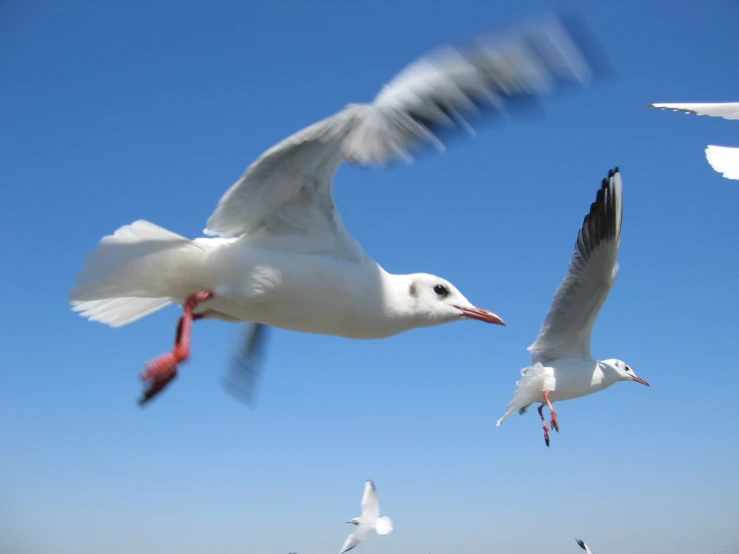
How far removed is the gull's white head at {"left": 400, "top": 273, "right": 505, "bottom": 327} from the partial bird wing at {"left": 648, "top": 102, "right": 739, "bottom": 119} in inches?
53.0

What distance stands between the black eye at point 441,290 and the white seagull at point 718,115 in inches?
52.8

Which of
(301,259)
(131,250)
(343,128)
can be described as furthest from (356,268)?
(131,250)

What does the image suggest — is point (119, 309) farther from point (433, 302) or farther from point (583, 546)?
point (583, 546)

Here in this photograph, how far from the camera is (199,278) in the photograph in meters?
3.17

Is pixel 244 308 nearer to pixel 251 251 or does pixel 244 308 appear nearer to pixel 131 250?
pixel 251 251

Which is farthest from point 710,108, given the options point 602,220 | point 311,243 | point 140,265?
point 602,220

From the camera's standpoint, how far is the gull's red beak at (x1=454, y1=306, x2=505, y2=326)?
371 centimetres

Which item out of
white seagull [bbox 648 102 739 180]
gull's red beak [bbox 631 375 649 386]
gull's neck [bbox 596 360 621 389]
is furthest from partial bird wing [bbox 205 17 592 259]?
gull's red beak [bbox 631 375 649 386]

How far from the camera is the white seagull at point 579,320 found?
769 centimetres

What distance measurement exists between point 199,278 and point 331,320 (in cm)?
62

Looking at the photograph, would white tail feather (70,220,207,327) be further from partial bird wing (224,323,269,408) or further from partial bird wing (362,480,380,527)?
partial bird wing (362,480,380,527)

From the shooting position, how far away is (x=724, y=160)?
356cm

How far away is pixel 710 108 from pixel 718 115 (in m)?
0.16

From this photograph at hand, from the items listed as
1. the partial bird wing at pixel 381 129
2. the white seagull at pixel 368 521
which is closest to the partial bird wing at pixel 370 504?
the white seagull at pixel 368 521
